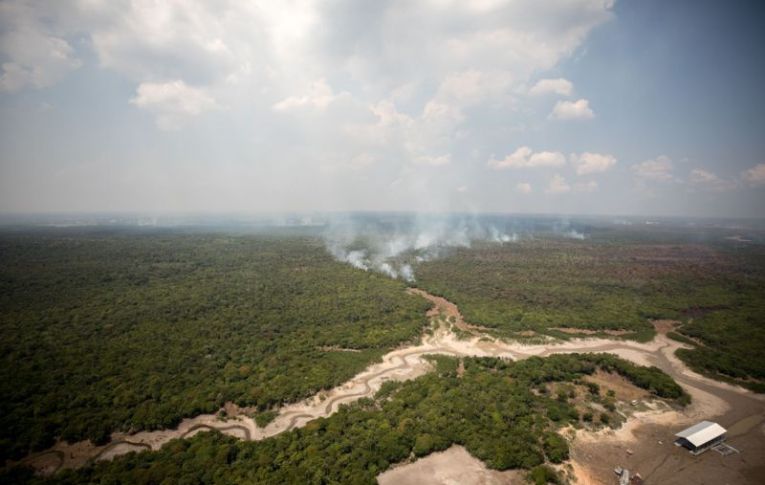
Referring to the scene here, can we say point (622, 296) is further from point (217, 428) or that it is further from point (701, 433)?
point (217, 428)

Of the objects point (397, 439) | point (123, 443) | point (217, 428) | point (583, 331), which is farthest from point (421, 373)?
point (583, 331)

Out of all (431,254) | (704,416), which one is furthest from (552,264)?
(704,416)

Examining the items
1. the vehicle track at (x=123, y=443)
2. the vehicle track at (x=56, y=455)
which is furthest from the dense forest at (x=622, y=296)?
the vehicle track at (x=56, y=455)

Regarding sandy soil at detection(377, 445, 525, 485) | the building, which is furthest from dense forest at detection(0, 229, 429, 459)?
the building

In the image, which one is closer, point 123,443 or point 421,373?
point 123,443

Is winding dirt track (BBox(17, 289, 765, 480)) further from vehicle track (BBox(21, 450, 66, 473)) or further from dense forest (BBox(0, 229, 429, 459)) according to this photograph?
dense forest (BBox(0, 229, 429, 459))

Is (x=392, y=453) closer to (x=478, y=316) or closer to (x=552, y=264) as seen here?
(x=478, y=316)
